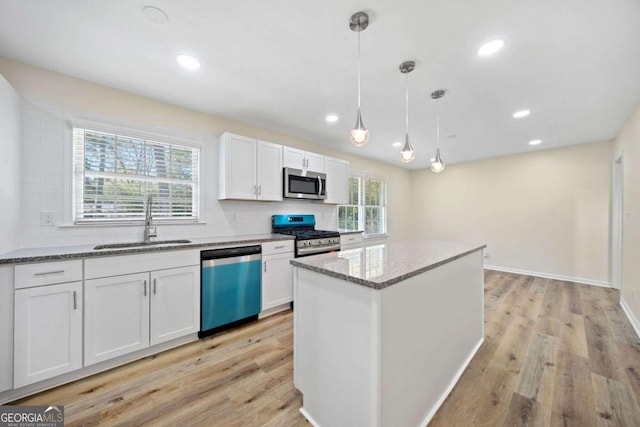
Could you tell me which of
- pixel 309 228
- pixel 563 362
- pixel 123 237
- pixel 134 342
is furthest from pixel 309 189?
pixel 563 362

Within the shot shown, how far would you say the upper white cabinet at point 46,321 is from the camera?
1.62 meters

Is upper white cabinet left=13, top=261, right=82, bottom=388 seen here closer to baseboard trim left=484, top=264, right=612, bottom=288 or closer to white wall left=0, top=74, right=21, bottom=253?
white wall left=0, top=74, right=21, bottom=253

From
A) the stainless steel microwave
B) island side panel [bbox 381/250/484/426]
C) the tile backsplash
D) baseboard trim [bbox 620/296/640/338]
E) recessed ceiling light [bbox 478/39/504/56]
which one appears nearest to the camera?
island side panel [bbox 381/250/484/426]

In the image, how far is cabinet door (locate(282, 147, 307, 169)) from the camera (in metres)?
3.47

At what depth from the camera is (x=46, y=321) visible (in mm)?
1706

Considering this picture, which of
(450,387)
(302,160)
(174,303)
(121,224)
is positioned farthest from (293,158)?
(450,387)

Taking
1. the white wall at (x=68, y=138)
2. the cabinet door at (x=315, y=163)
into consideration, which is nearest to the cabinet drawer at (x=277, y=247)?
the white wall at (x=68, y=138)

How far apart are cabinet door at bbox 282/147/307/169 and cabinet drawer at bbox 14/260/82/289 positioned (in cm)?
237

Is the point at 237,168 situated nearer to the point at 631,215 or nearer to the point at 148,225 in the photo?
the point at 148,225

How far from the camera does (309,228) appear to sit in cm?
410

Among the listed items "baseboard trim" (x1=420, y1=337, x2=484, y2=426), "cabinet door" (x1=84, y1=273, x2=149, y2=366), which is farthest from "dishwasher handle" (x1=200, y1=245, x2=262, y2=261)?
"baseboard trim" (x1=420, y1=337, x2=484, y2=426)

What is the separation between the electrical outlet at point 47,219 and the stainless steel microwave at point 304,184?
2277mm

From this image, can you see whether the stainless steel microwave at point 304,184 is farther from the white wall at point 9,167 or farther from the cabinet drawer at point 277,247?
the white wall at point 9,167

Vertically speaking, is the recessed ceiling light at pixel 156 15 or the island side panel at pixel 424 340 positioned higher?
the recessed ceiling light at pixel 156 15
